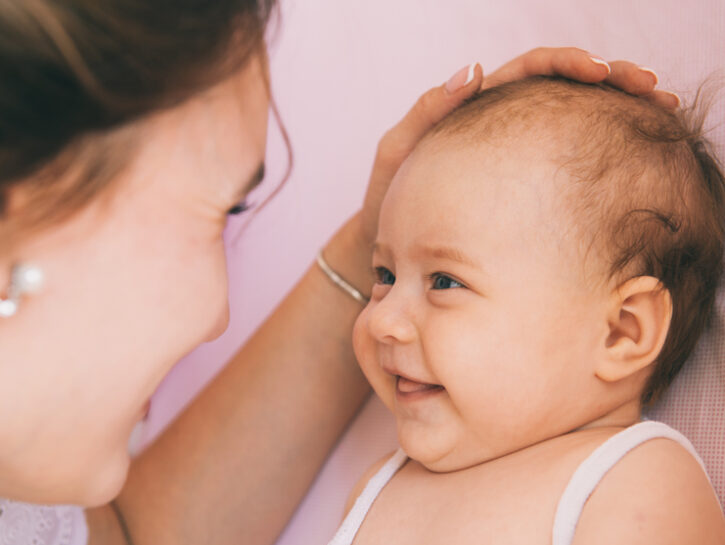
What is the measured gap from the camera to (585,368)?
869 millimetres

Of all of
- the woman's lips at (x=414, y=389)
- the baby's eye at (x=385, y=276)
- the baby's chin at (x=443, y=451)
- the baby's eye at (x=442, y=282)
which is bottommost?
the baby's chin at (x=443, y=451)

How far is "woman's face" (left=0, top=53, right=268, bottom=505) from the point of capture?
633mm

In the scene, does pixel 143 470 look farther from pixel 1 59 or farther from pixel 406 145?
pixel 1 59

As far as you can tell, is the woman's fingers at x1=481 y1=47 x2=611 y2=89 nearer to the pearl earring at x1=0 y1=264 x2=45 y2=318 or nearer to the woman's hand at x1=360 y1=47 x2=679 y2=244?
the woman's hand at x1=360 y1=47 x2=679 y2=244

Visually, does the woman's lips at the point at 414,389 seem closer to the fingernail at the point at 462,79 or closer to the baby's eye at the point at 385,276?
the baby's eye at the point at 385,276

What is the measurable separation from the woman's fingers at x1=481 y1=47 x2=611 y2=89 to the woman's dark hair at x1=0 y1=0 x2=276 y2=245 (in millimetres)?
508

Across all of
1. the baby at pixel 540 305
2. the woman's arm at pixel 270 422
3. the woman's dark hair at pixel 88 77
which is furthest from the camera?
the woman's arm at pixel 270 422

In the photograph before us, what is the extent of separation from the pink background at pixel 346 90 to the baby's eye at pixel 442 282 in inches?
15.3

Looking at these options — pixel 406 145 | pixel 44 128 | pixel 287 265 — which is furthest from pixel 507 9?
pixel 44 128

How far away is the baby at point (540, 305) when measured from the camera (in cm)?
84

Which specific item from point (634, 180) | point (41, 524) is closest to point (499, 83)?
point (634, 180)

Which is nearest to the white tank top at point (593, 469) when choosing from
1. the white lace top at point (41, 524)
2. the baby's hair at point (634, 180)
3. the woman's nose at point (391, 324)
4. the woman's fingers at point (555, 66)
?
the baby's hair at point (634, 180)

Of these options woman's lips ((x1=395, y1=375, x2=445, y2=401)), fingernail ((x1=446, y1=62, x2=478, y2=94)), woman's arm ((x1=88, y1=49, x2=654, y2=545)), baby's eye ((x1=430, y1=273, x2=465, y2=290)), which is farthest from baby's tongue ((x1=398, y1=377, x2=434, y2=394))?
fingernail ((x1=446, y1=62, x2=478, y2=94))

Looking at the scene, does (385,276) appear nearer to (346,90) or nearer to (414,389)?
(414,389)
